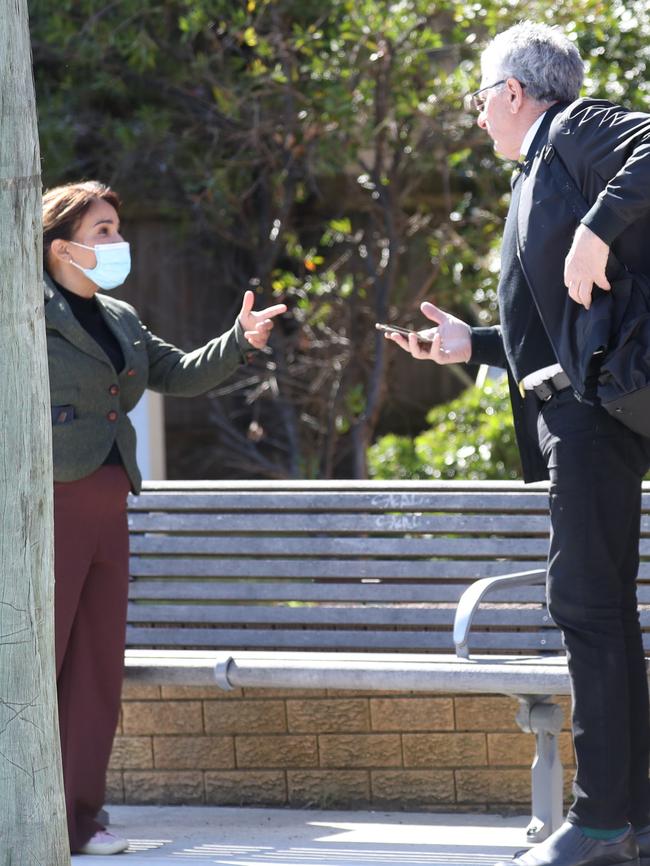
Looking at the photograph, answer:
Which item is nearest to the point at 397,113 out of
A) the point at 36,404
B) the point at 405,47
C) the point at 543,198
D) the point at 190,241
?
the point at 405,47

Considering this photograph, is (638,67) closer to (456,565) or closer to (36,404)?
(456,565)

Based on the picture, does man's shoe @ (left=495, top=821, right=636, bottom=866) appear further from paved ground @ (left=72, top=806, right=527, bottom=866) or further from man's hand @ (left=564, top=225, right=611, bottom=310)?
man's hand @ (left=564, top=225, right=611, bottom=310)

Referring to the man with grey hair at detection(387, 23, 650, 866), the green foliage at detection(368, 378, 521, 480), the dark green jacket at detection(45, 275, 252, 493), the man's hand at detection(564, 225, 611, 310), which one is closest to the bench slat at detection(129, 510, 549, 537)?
the dark green jacket at detection(45, 275, 252, 493)

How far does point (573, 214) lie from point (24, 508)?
1306 millimetres

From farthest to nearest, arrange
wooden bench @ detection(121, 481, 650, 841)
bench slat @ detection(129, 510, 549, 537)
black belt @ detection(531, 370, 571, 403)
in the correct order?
bench slat @ detection(129, 510, 549, 537) → wooden bench @ detection(121, 481, 650, 841) → black belt @ detection(531, 370, 571, 403)

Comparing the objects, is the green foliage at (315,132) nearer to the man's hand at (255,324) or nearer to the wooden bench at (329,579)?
the wooden bench at (329,579)

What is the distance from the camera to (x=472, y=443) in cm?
611

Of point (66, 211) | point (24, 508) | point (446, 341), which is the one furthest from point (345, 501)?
point (24, 508)

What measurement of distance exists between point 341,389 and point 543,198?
422cm

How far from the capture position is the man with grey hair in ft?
10.2

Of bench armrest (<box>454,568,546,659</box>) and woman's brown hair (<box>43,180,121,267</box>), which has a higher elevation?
woman's brown hair (<box>43,180,121,267</box>)

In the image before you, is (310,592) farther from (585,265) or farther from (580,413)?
(585,265)

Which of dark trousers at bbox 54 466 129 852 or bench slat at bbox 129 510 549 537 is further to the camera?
bench slat at bbox 129 510 549 537

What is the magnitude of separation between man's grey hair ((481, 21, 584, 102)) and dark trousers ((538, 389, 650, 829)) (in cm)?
69
